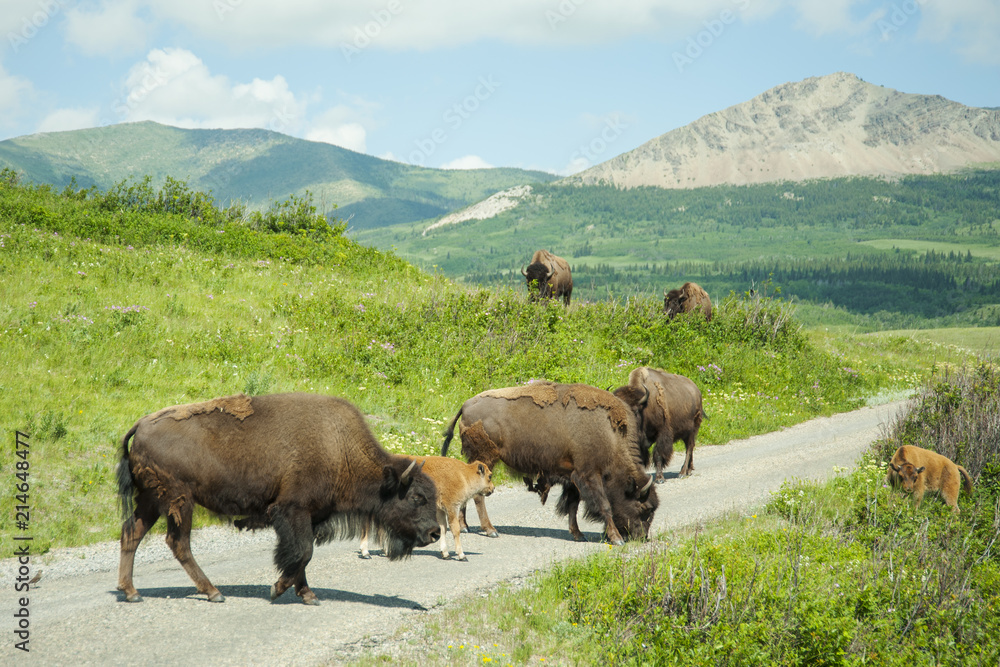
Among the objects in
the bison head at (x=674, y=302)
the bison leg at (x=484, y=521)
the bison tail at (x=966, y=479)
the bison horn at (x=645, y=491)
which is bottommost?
the bison leg at (x=484, y=521)

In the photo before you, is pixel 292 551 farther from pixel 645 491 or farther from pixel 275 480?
pixel 645 491

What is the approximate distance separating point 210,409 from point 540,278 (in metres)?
21.5

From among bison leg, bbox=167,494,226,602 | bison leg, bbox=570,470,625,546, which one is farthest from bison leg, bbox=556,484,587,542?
bison leg, bbox=167,494,226,602

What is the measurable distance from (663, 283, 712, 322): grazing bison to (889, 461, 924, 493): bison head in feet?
51.3

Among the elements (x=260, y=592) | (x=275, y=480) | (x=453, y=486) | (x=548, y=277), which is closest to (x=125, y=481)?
(x=275, y=480)

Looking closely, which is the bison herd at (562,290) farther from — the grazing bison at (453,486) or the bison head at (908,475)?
the grazing bison at (453,486)

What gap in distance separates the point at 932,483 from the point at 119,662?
10.5 metres

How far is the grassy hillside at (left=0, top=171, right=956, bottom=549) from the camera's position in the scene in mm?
13281

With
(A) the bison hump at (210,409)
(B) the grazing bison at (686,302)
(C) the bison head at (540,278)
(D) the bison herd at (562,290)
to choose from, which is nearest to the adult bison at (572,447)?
(A) the bison hump at (210,409)

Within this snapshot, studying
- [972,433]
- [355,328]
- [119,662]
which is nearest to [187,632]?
[119,662]

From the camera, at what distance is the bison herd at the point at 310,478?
7.16 m

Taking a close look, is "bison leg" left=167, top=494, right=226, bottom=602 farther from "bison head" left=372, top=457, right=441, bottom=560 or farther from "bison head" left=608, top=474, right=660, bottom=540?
"bison head" left=608, top=474, right=660, bottom=540

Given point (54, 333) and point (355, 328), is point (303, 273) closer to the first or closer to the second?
point (355, 328)

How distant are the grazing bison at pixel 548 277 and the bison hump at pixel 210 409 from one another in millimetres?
19735
